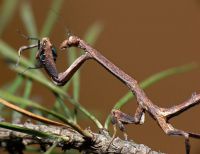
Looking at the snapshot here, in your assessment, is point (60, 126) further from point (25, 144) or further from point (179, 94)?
point (179, 94)

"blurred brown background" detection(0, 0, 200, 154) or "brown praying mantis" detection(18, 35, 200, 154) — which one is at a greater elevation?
"blurred brown background" detection(0, 0, 200, 154)

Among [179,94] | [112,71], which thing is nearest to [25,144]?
[112,71]

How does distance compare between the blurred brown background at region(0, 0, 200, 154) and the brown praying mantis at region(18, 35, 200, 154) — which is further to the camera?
the blurred brown background at region(0, 0, 200, 154)

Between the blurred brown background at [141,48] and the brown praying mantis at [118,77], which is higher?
the blurred brown background at [141,48]

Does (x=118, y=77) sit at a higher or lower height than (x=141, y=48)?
lower

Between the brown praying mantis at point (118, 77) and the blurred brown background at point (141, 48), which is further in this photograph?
the blurred brown background at point (141, 48)
